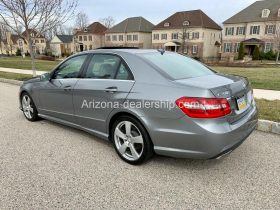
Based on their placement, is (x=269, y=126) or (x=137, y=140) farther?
(x=269, y=126)

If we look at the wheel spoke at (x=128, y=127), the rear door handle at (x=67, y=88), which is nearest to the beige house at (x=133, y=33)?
the rear door handle at (x=67, y=88)

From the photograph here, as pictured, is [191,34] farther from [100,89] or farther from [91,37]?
[100,89]

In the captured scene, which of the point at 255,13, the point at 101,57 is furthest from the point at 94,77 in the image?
the point at 255,13

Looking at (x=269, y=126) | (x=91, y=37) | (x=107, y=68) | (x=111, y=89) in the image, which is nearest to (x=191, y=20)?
(x=91, y=37)

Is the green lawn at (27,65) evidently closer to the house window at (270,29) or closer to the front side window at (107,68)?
the front side window at (107,68)

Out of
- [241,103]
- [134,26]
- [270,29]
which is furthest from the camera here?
[134,26]

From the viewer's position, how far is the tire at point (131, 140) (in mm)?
3190

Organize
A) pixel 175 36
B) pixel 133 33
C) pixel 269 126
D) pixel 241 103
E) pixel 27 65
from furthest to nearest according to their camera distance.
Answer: pixel 133 33 → pixel 175 36 → pixel 27 65 → pixel 269 126 → pixel 241 103

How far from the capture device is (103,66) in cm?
376

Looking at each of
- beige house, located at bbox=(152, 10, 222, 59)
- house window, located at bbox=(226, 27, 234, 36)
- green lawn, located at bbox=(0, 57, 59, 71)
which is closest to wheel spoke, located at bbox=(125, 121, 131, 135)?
green lawn, located at bbox=(0, 57, 59, 71)

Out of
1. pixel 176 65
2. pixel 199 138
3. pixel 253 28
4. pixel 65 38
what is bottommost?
pixel 199 138

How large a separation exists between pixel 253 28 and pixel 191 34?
1087 cm

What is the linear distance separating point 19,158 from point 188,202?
258 cm

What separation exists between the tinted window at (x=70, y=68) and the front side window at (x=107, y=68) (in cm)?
28
